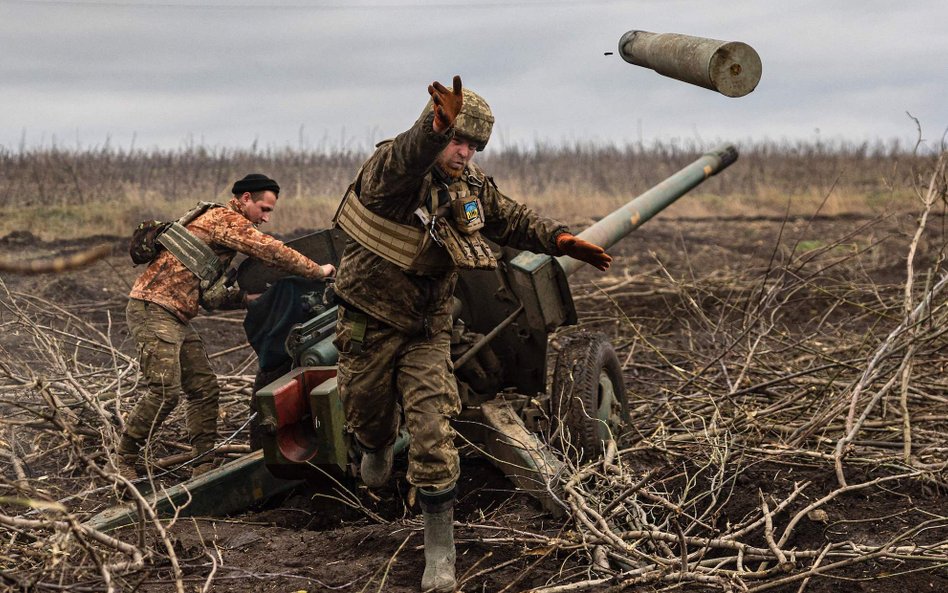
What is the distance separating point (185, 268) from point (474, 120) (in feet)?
8.33

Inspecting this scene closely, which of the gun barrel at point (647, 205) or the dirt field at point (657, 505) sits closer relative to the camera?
the dirt field at point (657, 505)

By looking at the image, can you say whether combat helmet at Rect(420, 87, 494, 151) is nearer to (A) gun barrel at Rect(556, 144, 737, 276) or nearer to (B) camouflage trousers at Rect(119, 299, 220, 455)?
(A) gun barrel at Rect(556, 144, 737, 276)

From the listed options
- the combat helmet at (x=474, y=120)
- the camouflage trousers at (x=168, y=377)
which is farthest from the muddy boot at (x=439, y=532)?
the camouflage trousers at (x=168, y=377)

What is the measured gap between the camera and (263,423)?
501cm

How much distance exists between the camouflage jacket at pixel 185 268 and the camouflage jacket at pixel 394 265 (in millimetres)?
1553

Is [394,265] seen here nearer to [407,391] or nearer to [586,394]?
[407,391]

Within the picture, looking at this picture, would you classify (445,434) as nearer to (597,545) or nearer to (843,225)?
(597,545)

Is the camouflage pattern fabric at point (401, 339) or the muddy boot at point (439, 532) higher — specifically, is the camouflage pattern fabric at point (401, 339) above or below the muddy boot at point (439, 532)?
above

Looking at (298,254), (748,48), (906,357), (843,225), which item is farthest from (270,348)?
(843,225)

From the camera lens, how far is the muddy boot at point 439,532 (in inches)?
166

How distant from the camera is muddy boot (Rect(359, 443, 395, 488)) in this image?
4938mm

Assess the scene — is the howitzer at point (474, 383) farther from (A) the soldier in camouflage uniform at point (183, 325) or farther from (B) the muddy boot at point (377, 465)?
(A) the soldier in camouflage uniform at point (183, 325)

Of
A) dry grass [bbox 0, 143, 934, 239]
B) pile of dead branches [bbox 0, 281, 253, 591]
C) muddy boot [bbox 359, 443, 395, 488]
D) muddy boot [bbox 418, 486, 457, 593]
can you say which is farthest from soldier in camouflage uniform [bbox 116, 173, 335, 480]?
dry grass [bbox 0, 143, 934, 239]

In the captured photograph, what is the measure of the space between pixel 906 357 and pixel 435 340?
264cm
